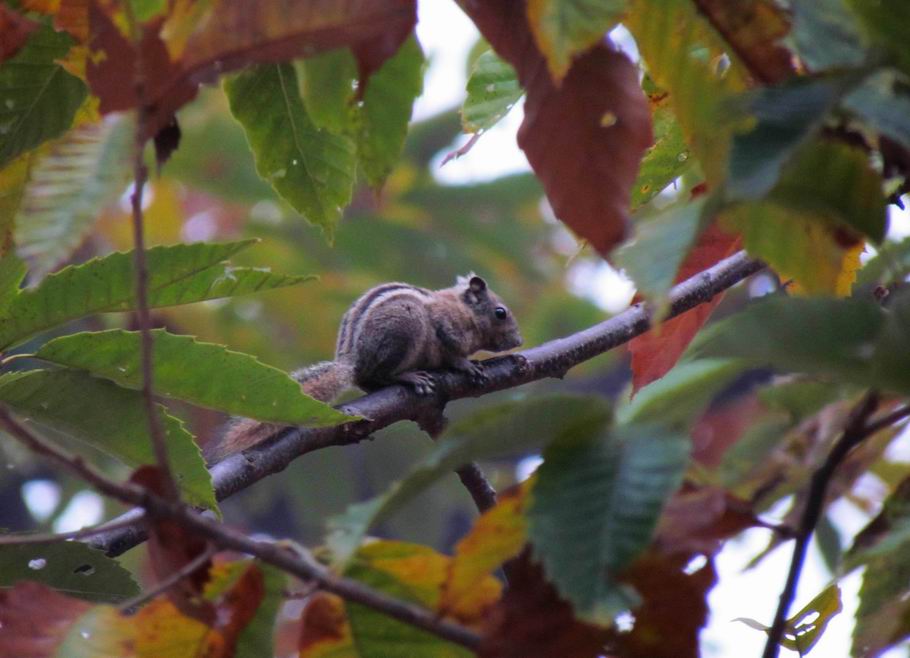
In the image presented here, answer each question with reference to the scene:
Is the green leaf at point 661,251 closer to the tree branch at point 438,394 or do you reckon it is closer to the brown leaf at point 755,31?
the brown leaf at point 755,31

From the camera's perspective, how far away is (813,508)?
1.28 meters

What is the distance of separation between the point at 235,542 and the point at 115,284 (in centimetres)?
101

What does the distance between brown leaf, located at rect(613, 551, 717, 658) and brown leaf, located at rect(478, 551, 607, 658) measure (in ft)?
0.18

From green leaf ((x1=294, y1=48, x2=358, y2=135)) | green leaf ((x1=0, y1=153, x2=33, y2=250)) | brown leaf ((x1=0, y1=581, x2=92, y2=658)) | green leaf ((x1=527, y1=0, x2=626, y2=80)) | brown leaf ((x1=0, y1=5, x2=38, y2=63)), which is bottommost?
brown leaf ((x1=0, y1=581, x2=92, y2=658))

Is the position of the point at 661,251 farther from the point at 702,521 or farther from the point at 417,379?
the point at 417,379

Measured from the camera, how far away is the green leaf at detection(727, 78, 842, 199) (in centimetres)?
109

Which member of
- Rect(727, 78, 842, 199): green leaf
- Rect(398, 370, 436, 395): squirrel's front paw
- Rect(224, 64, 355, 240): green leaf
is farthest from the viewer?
Rect(398, 370, 436, 395): squirrel's front paw

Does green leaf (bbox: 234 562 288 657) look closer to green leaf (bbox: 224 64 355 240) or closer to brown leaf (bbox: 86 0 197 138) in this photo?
brown leaf (bbox: 86 0 197 138)

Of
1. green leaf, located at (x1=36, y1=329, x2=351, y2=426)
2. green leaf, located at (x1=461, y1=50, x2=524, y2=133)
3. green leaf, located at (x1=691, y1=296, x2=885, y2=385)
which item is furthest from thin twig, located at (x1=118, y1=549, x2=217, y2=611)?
green leaf, located at (x1=461, y1=50, x2=524, y2=133)

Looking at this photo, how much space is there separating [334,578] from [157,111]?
1.85 ft

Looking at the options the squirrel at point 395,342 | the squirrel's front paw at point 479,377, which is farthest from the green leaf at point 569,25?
the squirrel at point 395,342

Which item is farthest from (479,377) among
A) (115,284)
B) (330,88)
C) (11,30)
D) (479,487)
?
(11,30)

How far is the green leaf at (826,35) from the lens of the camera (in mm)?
1177

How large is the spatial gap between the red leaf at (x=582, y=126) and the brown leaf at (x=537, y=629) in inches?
17.4
